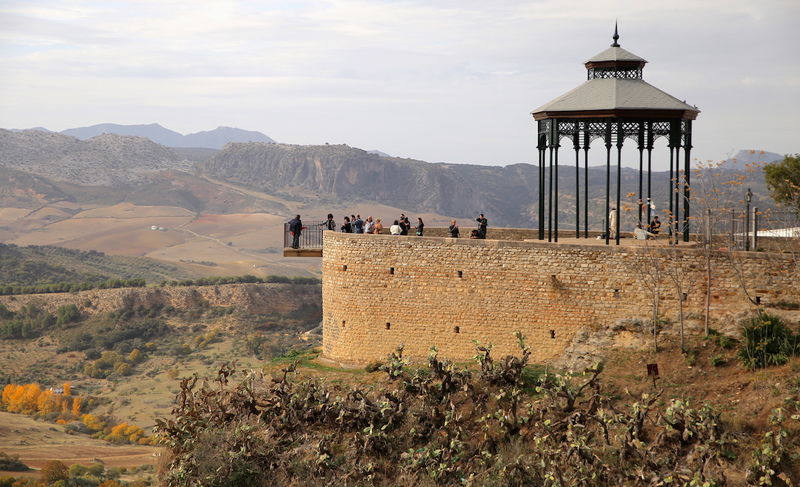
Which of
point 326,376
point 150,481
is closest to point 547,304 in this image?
point 326,376

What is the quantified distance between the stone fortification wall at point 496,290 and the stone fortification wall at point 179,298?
5444 centimetres

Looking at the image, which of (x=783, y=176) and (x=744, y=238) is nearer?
(x=744, y=238)

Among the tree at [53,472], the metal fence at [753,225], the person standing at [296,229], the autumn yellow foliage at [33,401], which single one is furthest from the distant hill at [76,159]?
the metal fence at [753,225]

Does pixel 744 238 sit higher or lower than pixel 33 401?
higher

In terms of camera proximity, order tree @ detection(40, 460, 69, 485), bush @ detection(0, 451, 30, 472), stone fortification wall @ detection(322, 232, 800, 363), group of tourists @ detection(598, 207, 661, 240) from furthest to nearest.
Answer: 1. bush @ detection(0, 451, 30, 472)
2. tree @ detection(40, 460, 69, 485)
3. group of tourists @ detection(598, 207, 661, 240)
4. stone fortification wall @ detection(322, 232, 800, 363)

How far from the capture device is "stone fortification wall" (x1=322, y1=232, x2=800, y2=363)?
1670cm

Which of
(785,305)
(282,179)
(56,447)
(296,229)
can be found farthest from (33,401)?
(282,179)

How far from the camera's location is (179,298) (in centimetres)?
7388

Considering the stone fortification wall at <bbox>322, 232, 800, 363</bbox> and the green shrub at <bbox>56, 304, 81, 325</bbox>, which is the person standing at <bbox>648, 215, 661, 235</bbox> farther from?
the green shrub at <bbox>56, 304, 81, 325</bbox>

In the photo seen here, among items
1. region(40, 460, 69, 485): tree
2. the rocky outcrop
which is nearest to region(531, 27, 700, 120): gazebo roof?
region(40, 460, 69, 485): tree

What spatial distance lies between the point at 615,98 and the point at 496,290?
518cm

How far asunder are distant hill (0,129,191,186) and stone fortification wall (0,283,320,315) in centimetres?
10427

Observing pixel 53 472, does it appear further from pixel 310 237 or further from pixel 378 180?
pixel 378 180

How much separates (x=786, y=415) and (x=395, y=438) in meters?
6.90
